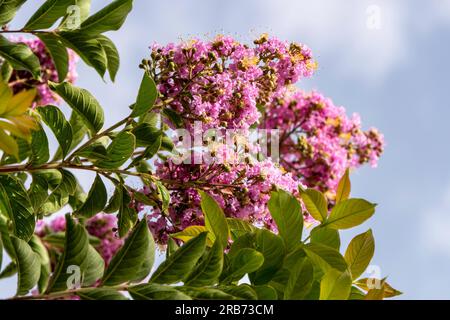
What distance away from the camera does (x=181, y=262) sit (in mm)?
1278

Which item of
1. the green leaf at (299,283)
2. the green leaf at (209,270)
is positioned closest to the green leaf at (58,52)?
the green leaf at (209,270)

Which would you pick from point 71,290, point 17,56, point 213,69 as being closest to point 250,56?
point 213,69

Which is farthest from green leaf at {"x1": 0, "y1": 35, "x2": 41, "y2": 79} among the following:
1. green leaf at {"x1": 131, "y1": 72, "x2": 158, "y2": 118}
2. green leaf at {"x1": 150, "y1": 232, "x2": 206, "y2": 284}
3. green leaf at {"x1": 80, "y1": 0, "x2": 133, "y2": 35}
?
green leaf at {"x1": 150, "y1": 232, "x2": 206, "y2": 284}

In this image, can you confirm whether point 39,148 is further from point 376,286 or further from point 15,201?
point 376,286

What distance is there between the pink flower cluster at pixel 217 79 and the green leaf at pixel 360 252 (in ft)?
3.25

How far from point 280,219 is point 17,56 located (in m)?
1.14

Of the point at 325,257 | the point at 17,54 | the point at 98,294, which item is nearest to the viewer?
the point at 98,294

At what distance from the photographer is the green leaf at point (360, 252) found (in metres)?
1.49

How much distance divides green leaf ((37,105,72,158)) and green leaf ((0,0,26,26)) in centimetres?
32

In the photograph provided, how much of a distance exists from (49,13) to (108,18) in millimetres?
205

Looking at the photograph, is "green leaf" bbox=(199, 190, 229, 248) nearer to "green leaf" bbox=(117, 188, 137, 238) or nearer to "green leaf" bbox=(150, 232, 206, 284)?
"green leaf" bbox=(150, 232, 206, 284)

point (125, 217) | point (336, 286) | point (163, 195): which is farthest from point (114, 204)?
point (336, 286)
